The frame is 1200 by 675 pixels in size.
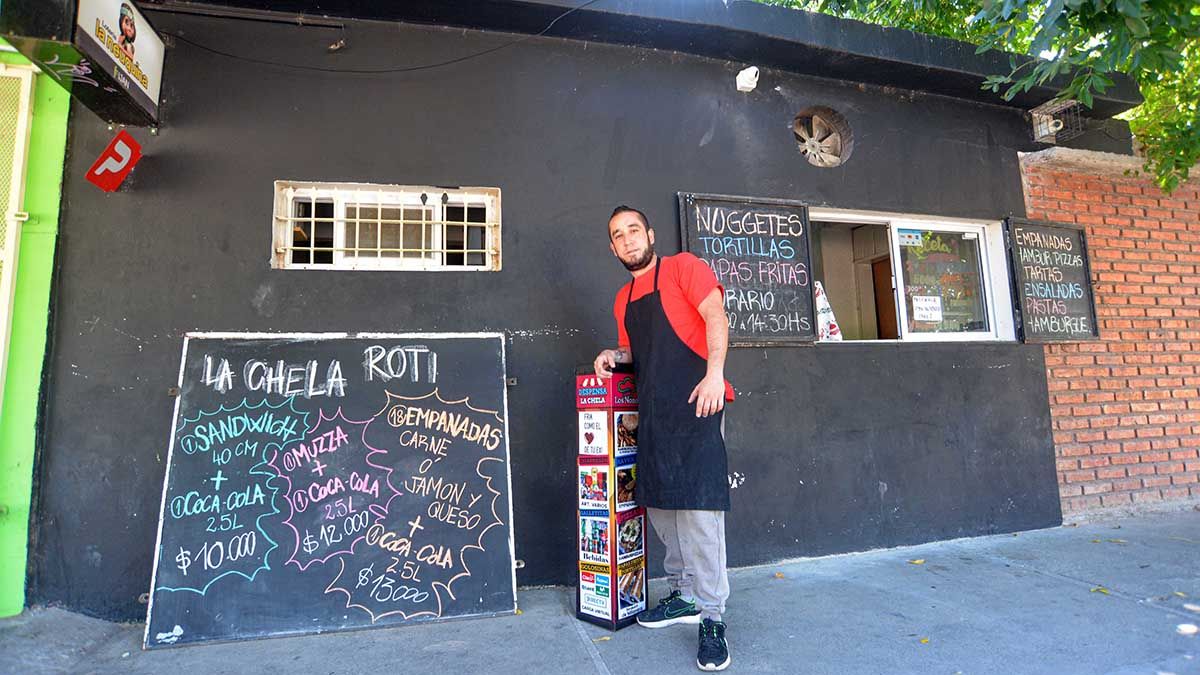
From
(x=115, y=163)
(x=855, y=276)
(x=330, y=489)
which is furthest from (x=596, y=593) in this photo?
(x=855, y=276)

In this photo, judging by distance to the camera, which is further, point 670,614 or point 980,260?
point 980,260

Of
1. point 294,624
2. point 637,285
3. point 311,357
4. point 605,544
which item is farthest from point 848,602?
point 311,357

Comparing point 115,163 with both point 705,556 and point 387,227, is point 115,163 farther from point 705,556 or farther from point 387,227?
point 705,556

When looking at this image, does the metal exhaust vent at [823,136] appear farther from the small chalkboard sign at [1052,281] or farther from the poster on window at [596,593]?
the poster on window at [596,593]

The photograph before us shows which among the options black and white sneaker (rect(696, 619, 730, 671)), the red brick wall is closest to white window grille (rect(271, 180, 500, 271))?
black and white sneaker (rect(696, 619, 730, 671))

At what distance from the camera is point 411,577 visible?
117 inches

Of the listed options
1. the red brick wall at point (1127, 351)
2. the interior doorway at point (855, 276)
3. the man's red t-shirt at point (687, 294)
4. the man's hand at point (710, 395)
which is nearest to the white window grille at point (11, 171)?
the man's red t-shirt at point (687, 294)

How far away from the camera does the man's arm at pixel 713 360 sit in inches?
102

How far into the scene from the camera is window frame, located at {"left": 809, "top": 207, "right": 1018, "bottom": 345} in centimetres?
448

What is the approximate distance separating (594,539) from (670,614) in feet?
1.73

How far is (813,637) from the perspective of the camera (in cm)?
272

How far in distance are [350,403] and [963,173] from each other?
4.90 meters

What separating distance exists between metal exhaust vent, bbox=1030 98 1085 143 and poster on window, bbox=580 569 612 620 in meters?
5.22

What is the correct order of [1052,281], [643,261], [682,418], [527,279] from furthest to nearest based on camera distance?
[1052,281], [527,279], [643,261], [682,418]
